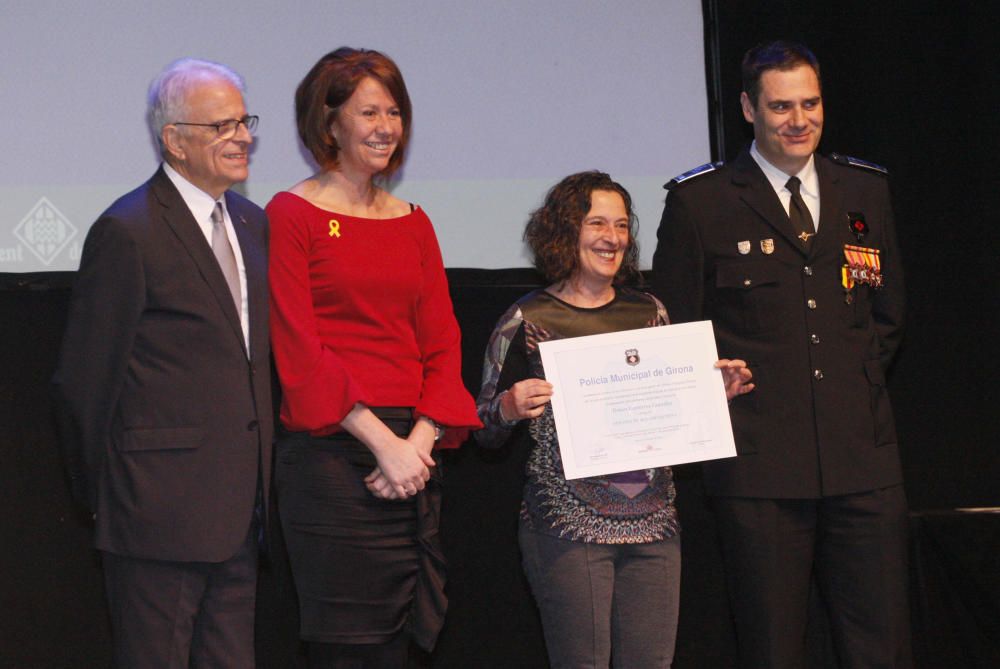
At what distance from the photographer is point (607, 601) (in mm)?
2611

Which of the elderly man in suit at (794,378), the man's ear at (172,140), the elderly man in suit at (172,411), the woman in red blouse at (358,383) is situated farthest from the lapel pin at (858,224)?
the man's ear at (172,140)

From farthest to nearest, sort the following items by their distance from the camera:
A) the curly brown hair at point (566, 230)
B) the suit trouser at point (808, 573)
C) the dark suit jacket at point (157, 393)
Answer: the curly brown hair at point (566, 230) < the suit trouser at point (808, 573) < the dark suit jacket at point (157, 393)

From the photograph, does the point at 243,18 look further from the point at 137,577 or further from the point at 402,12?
the point at 137,577

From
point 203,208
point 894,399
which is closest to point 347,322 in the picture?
point 203,208

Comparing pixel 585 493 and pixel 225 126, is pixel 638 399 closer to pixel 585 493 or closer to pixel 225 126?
pixel 585 493

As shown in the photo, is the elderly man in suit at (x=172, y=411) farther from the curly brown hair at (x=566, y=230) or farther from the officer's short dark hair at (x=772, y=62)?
the officer's short dark hair at (x=772, y=62)

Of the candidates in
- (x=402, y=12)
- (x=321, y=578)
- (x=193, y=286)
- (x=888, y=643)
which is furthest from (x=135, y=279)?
(x=888, y=643)

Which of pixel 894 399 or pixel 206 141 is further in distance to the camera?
pixel 894 399

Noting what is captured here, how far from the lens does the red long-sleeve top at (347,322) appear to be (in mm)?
2396

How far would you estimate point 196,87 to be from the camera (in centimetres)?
237

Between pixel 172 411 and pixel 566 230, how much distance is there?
3.70 feet

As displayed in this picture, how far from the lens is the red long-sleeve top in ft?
7.86

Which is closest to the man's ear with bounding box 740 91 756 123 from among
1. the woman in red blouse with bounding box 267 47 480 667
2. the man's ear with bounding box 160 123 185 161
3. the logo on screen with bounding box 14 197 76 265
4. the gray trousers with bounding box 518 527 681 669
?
the woman in red blouse with bounding box 267 47 480 667

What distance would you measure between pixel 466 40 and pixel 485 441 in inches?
57.0
